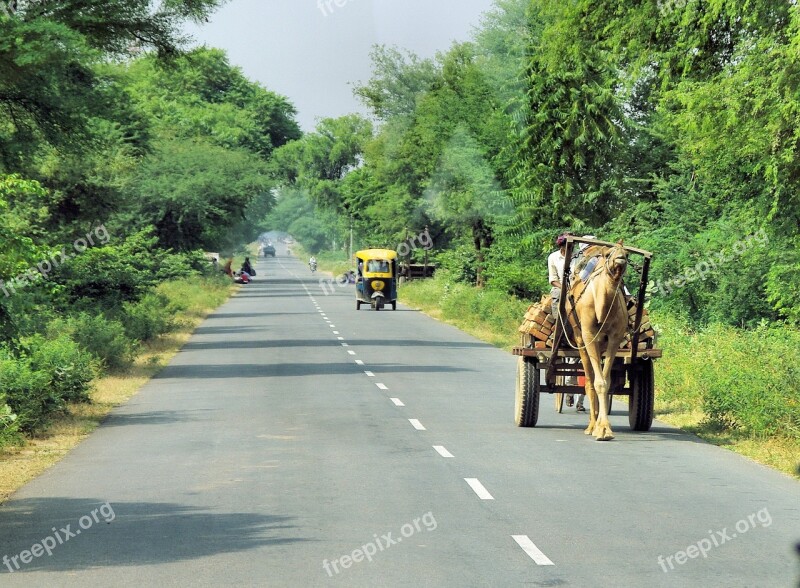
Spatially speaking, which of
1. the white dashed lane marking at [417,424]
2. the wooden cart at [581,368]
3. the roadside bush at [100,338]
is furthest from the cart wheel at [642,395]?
the roadside bush at [100,338]

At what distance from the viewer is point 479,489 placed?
1202 cm

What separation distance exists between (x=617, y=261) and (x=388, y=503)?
5643 millimetres

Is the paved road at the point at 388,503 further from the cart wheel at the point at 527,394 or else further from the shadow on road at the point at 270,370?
the shadow on road at the point at 270,370

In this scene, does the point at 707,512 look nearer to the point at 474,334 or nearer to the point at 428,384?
the point at 428,384

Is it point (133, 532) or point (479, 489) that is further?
point (479, 489)

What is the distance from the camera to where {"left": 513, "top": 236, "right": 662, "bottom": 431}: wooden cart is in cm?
1638

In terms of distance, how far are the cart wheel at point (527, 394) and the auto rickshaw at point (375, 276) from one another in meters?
39.5

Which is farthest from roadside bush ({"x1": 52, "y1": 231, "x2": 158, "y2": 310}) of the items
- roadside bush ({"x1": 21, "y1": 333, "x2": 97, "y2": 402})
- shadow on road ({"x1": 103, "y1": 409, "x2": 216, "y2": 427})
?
shadow on road ({"x1": 103, "y1": 409, "x2": 216, "y2": 427})

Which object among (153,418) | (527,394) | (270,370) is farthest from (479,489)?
(270,370)

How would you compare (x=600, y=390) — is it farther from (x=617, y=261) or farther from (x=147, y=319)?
(x=147, y=319)

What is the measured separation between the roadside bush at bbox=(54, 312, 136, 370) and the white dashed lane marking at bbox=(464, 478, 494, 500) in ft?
49.5

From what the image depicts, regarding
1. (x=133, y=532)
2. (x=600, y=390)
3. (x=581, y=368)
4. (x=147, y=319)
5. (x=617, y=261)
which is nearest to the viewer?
(x=133, y=532)

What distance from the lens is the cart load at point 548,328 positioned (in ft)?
54.5

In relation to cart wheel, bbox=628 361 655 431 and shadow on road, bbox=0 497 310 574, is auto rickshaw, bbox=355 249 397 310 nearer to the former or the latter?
cart wheel, bbox=628 361 655 431
